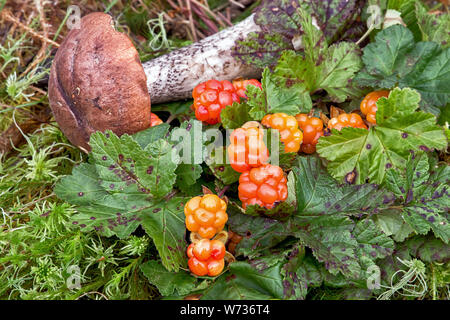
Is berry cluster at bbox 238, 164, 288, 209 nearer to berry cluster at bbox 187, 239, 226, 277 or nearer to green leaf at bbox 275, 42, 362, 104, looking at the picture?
berry cluster at bbox 187, 239, 226, 277

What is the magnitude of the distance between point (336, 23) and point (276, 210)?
1323 mm

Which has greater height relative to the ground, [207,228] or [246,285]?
[207,228]

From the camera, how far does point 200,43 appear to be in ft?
9.19

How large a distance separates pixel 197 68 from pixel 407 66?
4.05 ft

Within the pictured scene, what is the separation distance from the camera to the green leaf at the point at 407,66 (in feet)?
7.64

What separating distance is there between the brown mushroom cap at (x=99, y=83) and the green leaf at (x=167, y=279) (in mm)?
763

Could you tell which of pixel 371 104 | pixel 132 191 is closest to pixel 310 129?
pixel 371 104

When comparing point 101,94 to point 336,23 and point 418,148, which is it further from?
point 418,148

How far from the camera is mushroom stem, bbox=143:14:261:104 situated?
106 inches

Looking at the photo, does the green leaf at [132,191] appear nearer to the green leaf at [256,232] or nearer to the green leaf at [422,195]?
the green leaf at [256,232]

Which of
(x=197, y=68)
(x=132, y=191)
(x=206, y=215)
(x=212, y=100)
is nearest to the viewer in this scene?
(x=206, y=215)

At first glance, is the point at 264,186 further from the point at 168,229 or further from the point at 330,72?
the point at 330,72

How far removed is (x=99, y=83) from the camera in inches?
87.6

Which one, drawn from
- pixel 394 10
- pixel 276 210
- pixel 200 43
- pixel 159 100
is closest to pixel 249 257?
pixel 276 210
